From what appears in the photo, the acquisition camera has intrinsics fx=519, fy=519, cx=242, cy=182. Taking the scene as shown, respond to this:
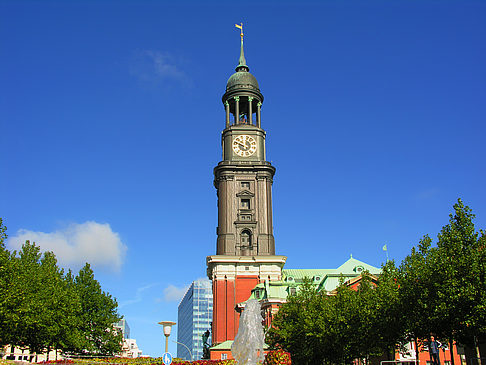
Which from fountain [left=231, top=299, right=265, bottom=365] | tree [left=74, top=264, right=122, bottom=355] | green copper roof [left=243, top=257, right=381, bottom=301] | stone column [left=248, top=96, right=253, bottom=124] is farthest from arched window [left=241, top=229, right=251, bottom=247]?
fountain [left=231, top=299, right=265, bottom=365]

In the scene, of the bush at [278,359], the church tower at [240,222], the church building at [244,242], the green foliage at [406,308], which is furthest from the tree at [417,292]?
the church tower at [240,222]

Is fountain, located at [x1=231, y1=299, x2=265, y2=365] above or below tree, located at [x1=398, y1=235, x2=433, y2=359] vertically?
below

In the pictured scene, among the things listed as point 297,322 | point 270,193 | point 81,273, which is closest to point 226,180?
point 270,193

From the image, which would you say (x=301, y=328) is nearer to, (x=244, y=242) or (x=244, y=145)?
(x=244, y=242)

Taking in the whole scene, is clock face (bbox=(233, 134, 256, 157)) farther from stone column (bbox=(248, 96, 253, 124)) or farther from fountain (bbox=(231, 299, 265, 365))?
fountain (bbox=(231, 299, 265, 365))

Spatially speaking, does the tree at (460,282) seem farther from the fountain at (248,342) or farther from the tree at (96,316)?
the tree at (96,316)

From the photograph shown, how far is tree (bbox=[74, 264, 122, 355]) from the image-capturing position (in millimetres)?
64875

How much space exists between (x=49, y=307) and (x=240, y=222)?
41.3 meters

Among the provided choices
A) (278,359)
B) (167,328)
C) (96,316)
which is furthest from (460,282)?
(96,316)

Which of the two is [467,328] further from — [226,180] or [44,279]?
[226,180]

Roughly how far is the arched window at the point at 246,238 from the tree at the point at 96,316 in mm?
26915

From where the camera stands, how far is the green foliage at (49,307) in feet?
137

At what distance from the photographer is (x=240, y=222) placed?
8838cm

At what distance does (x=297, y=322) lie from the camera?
2208 inches
